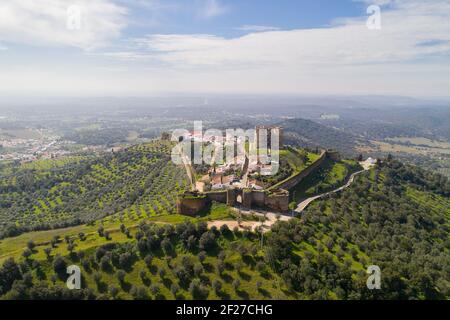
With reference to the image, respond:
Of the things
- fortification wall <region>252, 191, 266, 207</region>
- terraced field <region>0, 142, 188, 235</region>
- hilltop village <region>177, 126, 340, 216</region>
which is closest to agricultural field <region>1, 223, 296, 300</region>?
hilltop village <region>177, 126, 340, 216</region>

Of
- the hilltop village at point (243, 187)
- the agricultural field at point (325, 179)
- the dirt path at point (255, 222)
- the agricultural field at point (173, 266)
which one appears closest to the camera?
the agricultural field at point (173, 266)

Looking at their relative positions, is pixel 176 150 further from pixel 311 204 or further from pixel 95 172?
pixel 311 204

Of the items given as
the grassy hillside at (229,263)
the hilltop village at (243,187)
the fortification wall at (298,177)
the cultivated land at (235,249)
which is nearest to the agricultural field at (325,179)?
the cultivated land at (235,249)

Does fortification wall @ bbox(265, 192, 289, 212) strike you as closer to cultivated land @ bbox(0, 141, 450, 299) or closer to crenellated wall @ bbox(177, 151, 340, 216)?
crenellated wall @ bbox(177, 151, 340, 216)

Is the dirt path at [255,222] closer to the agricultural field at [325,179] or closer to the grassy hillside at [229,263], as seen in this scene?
the grassy hillside at [229,263]

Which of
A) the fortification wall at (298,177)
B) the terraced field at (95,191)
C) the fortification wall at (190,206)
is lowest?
the terraced field at (95,191)

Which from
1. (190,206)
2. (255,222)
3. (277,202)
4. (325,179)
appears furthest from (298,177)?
(190,206)

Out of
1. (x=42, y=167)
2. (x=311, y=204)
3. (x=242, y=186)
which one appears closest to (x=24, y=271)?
(x=242, y=186)

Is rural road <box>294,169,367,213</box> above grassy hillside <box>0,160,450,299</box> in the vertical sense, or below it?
above

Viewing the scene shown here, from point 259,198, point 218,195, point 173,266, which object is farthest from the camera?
point 218,195

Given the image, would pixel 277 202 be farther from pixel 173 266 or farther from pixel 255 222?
pixel 173 266
